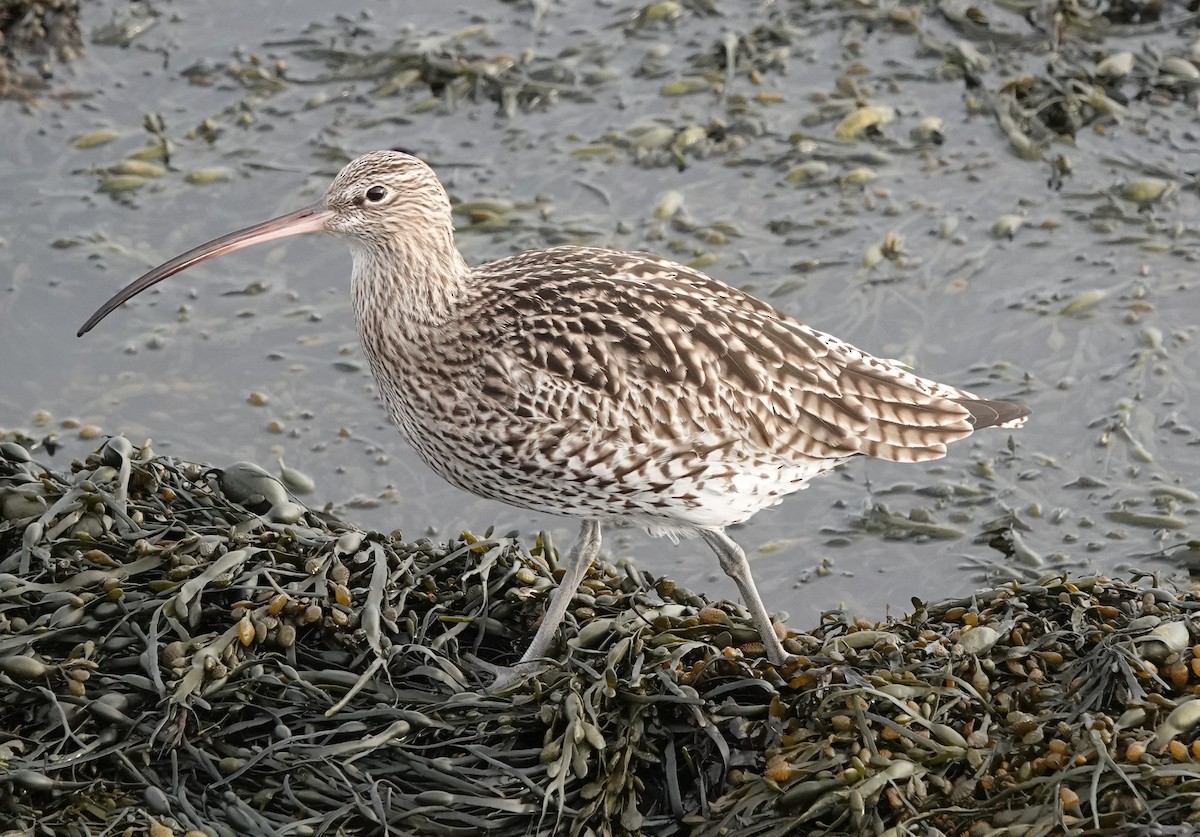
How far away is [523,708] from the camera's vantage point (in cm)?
458

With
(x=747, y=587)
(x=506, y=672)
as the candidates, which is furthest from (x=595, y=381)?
(x=506, y=672)

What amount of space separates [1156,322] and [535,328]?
3584mm

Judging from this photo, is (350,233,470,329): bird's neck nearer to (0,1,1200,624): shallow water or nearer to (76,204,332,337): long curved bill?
(76,204,332,337): long curved bill

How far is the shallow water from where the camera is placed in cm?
650

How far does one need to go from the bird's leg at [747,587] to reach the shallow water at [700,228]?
96cm

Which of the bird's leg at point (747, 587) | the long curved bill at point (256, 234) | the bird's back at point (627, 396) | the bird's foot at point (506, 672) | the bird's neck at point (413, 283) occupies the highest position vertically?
the long curved bill at point (256, 234)

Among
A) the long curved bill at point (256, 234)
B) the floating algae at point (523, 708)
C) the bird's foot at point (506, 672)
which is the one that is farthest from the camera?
the long curved bill at point (256, 234)

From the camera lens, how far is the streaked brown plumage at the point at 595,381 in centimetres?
479

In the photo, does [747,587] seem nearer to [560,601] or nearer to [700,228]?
[560,601]

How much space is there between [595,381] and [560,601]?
2.25 ft

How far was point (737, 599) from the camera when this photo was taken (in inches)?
239

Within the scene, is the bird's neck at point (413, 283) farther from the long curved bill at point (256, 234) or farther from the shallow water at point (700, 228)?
the shallow water at point (700, 228)

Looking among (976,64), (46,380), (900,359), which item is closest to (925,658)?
(900,359)

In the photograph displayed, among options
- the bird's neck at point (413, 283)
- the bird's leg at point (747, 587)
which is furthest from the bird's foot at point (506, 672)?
the bird's neck at point (413, 283)
